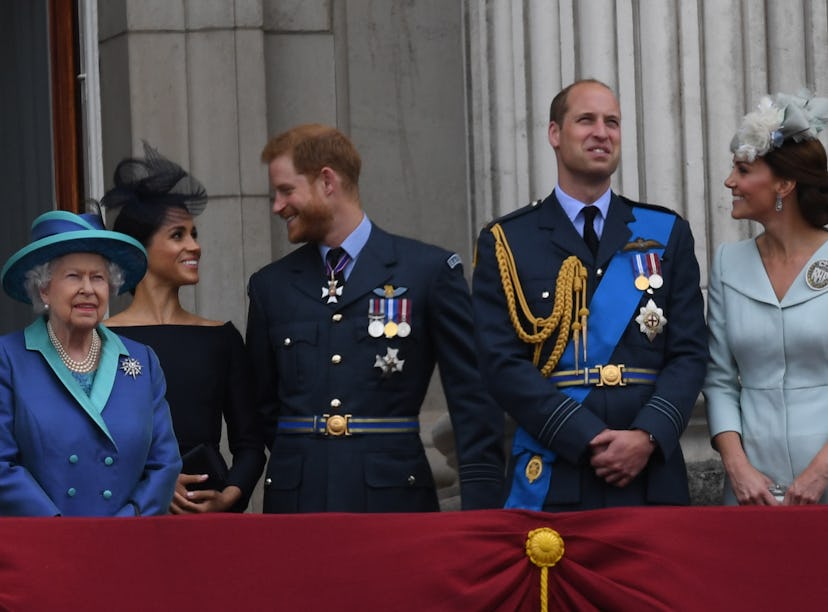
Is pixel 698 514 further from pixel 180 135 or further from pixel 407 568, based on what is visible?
pixel 180 135

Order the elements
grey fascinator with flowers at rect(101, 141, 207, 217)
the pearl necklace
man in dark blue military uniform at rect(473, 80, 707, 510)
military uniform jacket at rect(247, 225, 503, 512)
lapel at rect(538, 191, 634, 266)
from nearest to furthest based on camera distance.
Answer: the pearl necklace < man in dark blue military uniform at rect(473, 80, 707, 510) < lapel at rect(538, 191, 634, 266) < military uniform jacket at rect(247, 225, 503, 512) < grey fascinator with flowers at rect(101, 141, 207, 217)

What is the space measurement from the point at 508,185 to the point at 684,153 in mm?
596

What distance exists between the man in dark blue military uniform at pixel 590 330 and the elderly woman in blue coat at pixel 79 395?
880mm

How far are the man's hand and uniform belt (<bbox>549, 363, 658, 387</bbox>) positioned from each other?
0.52 feet

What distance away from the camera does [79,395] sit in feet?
16.4

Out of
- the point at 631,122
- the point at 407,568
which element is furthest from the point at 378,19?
the point at 407,568

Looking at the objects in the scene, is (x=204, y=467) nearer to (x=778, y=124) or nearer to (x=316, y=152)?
(x=316, y=152)

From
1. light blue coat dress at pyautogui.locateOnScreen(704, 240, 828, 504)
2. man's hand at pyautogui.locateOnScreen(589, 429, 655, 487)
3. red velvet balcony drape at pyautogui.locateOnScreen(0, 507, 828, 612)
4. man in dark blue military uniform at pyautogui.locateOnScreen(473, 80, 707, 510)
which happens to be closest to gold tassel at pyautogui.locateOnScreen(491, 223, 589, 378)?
man in dark blue military uniform at pyautogui.locateOnScreen(473, 80, 707, 510)

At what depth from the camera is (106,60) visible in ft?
Answer: 24.8

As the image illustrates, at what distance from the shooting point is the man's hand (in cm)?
512

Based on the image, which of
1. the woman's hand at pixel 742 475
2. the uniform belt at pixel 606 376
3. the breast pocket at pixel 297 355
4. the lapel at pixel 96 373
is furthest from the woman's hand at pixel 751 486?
the lapel at pixel 96 373

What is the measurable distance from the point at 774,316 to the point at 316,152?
Answer: 4.40 ft

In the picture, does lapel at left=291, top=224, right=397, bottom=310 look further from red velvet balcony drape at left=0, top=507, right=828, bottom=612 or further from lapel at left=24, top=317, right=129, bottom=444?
red velvet balcony drape at left=0, top=507, right=828, bottom=612

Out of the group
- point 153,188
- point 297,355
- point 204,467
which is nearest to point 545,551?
point 297,355
